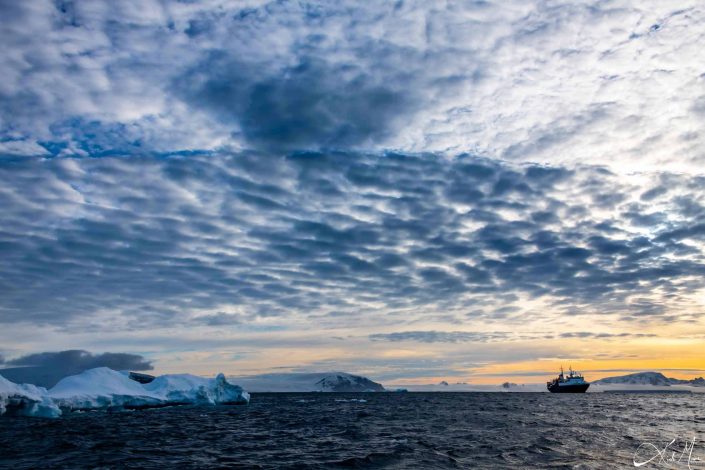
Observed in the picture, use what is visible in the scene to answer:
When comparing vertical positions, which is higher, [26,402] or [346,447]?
[346,447]

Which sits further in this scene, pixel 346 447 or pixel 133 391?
pixel 133 391

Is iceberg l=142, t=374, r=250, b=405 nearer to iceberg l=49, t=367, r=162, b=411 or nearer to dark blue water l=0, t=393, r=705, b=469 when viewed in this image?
iceberg l=49, t=367, r=162, b=411

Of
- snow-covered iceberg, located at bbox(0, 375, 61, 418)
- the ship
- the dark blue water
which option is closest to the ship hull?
the ship

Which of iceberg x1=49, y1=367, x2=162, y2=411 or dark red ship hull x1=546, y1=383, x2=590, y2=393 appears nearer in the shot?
iceberg x1=49, y1=367, x2=162, y2=411

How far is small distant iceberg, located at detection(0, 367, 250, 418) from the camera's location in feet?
175

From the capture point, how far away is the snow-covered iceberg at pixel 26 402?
52375 millimetres

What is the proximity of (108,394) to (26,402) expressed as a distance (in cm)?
1379

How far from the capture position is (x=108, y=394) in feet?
218

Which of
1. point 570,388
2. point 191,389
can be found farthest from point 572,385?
point 191,389

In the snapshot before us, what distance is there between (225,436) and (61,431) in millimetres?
13573

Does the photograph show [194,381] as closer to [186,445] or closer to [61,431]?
[61,431]

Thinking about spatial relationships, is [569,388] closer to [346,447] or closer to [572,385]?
[572,385]

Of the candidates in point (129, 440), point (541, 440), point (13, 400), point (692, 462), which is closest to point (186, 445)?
point (129, 440)

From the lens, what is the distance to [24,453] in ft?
82.7
